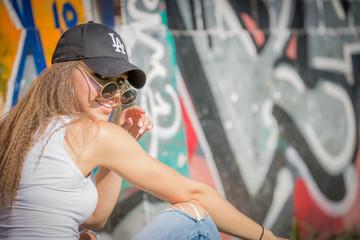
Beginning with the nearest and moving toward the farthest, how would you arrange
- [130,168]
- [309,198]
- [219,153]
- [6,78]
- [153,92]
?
[130,168], [6,78], [153,92], [219,153], [309,198]

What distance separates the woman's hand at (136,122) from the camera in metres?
2.03

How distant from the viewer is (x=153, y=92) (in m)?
2.96

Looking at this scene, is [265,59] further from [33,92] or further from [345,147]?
[33,92]

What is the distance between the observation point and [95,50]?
5.50ft

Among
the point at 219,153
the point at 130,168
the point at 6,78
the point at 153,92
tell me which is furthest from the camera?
the point at 219,153

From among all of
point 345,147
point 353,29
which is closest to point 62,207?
point 345,147

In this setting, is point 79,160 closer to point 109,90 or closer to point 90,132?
point 90,132

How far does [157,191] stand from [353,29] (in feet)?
9.44

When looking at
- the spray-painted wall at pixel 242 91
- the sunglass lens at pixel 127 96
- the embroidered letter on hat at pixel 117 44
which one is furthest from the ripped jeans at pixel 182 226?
the spray-painted wall at pixel 242 91

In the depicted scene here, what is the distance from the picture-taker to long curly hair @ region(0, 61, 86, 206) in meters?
1.47

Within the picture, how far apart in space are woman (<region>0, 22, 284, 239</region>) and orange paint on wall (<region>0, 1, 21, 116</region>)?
3.30 feet

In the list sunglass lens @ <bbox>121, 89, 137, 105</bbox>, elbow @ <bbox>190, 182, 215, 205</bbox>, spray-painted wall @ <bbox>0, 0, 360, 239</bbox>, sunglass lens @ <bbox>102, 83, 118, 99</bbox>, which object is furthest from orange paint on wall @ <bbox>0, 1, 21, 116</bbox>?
elbow @ <bbox>190, 182, 215, 205</bbox>

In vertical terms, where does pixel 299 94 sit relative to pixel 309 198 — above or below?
above

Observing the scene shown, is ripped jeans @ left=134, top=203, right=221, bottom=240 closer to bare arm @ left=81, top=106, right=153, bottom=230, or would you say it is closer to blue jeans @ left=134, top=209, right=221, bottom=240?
blue jeans @ left=134, top=209, right=221, bottom=240
